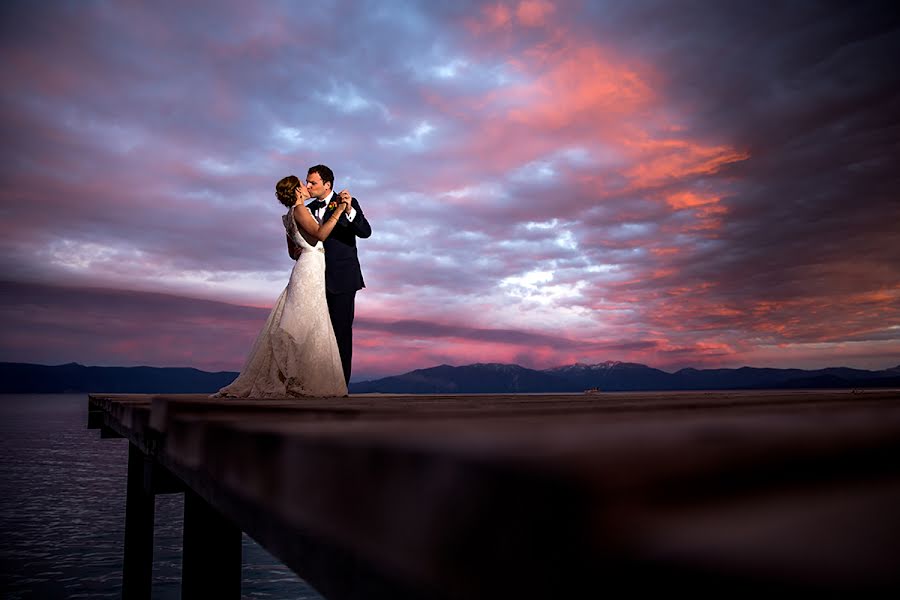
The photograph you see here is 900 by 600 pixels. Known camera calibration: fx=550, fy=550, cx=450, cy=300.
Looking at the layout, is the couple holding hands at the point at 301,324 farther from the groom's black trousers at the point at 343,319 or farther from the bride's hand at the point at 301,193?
the groom's black trousers at the point at 343,319

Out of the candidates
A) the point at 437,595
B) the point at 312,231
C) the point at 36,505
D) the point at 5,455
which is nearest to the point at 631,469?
the point at 437,595

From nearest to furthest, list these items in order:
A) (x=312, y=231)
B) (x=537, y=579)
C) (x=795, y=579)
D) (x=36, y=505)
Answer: (x=795, y=579) → (x=537, y=579) → (x=312, y=231) → (x=36, y=505)

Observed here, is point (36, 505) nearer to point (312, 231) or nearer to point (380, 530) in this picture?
point (312, 231)

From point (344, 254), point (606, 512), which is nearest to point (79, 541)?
point (344, 254)

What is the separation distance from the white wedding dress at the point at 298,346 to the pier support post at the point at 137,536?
8.45 ft

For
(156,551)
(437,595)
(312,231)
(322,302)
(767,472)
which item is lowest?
(156,551)

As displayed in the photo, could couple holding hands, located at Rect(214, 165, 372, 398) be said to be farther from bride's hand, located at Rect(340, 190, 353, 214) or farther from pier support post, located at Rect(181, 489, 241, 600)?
pier support post, located at Rect(181, 489, 241, 600)

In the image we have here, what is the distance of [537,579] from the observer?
0.35 metres

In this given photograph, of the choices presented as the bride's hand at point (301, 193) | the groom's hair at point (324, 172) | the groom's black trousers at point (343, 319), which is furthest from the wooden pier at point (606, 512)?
the groom's black trousers at point (343, 319)

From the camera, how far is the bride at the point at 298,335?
507cm

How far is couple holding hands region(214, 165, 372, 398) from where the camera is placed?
5082mm

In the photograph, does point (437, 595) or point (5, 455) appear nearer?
point (437, 595)

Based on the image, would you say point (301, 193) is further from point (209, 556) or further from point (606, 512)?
point (606, 512)

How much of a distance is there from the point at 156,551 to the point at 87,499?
29.9 feet
